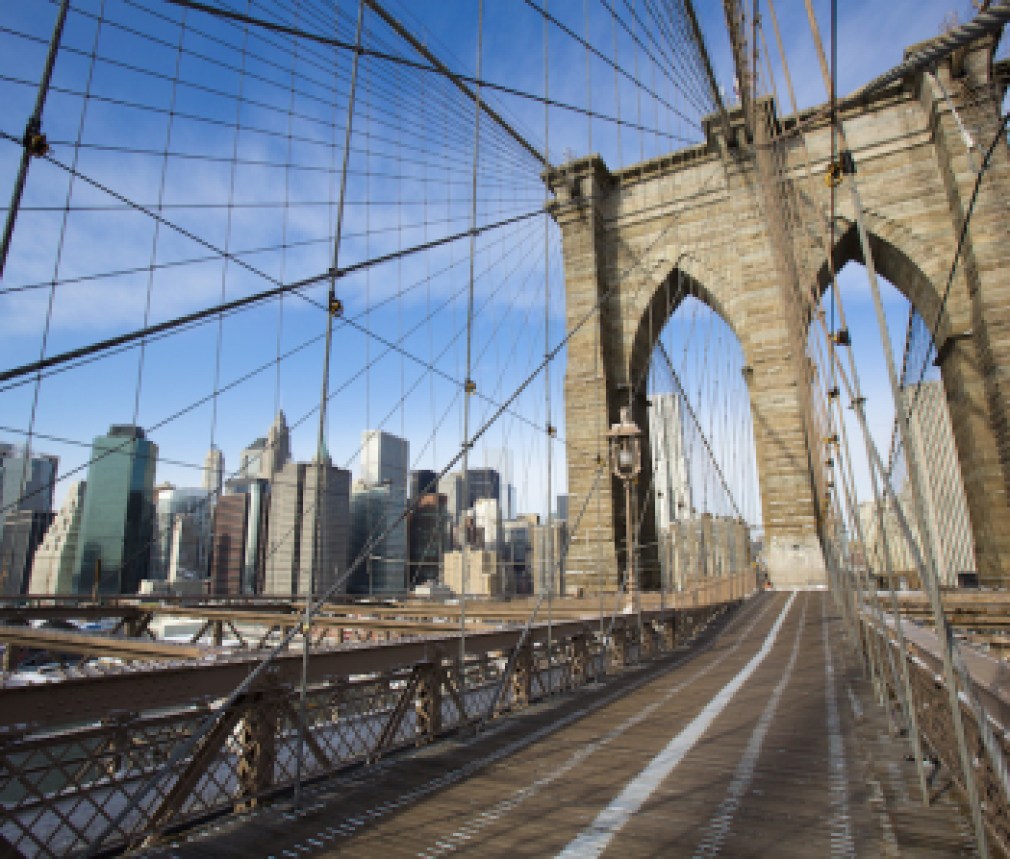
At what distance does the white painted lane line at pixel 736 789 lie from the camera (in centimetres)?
262

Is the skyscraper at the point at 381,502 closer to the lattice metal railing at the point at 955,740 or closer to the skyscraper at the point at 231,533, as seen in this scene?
the skyscraper at the point at 231,533

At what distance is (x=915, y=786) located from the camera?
10.4 ft

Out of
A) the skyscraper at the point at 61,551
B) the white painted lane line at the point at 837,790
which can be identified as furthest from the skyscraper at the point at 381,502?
the white painted lane line at the point at 837,790

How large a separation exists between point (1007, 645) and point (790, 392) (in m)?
12.5

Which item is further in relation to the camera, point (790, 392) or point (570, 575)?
point (570, 575)

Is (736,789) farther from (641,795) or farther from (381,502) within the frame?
(381,502)

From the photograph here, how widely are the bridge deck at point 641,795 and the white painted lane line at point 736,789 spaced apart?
0.01 metres

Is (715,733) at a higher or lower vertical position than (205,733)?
lower

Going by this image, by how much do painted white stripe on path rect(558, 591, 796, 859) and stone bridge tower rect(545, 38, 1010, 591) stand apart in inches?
314

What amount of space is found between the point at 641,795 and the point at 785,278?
13.3m

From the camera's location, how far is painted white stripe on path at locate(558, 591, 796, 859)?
262cm

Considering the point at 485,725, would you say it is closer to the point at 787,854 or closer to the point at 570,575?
the point at 787,854

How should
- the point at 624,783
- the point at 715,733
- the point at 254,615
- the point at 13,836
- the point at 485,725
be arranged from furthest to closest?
the point at 254,615
the point at 485,725
the point at 715,733
the point at 624,783
the point at 13,836

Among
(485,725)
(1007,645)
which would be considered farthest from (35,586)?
(1007,645)
